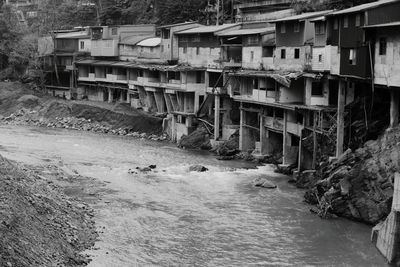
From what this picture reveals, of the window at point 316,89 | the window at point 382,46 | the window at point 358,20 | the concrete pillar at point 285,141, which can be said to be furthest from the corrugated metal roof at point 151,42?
the window at point 382,46

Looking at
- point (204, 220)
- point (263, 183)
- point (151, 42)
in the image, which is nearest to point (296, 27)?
point (263, 183)

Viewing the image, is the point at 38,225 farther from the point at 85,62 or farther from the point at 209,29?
Result: the point at 85,62

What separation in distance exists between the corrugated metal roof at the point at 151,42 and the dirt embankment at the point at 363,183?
105 feet

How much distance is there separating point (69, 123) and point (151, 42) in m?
10.7

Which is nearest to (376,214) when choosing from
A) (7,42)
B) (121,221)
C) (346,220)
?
(346,220)

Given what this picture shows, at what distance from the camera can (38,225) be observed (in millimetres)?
21375

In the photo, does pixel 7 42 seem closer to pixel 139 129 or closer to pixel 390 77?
pixel 139 129

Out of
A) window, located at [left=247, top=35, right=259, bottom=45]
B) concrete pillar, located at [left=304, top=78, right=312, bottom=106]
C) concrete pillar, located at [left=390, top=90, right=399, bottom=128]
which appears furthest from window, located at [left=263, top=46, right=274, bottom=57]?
concrete pillar, located at [left=390, top=90, right=399, bottom=128]

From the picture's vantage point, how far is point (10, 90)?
2618 inches

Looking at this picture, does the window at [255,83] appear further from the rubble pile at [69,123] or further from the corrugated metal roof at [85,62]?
the corrugated metal roof at [85,62]

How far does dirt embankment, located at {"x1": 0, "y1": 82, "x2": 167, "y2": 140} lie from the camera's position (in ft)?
175

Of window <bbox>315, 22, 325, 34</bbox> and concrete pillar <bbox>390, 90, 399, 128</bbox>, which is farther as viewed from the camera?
window <bbox>315, 22, 325, 34</bbox>

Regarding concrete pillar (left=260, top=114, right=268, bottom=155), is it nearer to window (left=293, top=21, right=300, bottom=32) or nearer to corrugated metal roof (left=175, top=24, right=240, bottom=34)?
window (left=293, top=21, right=300, bottom=32)

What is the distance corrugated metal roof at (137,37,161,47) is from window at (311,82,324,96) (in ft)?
77.7
